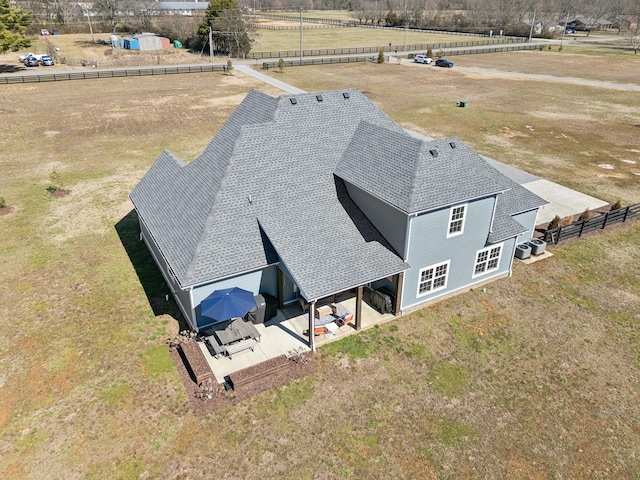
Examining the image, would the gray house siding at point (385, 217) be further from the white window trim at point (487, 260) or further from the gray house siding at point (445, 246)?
the white window trim at point (487, 260)

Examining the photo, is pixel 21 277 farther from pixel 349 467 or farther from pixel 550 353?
pixel 550 353

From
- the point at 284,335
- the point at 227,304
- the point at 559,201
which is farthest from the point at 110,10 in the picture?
the point at 284,335

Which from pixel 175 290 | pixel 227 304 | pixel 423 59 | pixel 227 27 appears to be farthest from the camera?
pixel 423 59

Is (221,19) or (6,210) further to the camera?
(221,19)

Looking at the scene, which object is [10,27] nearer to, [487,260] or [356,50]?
[356,50]

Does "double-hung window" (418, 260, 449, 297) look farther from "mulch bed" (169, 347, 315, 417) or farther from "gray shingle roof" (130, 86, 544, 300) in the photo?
"mulch bed" (169, 347, 315, 417)

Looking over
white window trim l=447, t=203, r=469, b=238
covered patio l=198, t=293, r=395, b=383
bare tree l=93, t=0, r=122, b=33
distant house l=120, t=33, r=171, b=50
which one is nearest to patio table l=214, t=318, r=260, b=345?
covered patio l=198, t=293, r=395, b=383
